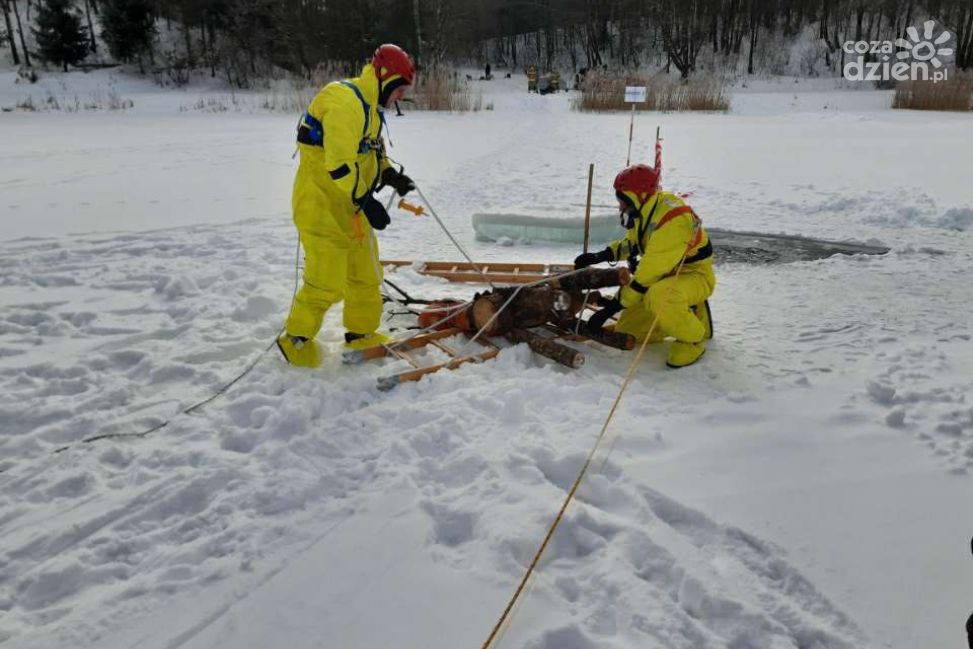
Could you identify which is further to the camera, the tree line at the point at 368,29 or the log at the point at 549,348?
the tree line at the point at 368,29

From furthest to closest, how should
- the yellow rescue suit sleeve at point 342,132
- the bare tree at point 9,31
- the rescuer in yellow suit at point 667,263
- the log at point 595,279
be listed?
the bare tree at point 9,31, the log at point 595,279, the rescuer in yellow suit at point 667,263, the yellow rescue suit sleeve at point 342,132

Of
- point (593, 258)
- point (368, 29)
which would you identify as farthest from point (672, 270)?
point (368, 29)

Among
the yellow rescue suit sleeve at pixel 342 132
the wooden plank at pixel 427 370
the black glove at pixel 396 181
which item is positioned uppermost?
the yellow rescue suit sleeve at pixel 342 132

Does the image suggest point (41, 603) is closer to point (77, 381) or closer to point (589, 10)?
point (77, 381)

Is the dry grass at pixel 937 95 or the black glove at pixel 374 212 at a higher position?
the dry grass at pixel 937 95

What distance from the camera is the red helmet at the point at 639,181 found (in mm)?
3578

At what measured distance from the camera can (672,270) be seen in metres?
3.62

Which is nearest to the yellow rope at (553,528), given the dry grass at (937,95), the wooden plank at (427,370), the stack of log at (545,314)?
the stack of log at (545,314)

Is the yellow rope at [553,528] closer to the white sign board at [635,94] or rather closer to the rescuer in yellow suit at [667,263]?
the rescuer in yellow suit at [667,263]

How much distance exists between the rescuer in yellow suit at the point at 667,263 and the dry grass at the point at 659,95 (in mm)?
15338

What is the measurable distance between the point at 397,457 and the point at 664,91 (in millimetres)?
17682

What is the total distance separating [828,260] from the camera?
5.32 meters

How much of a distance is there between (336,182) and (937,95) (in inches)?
748
